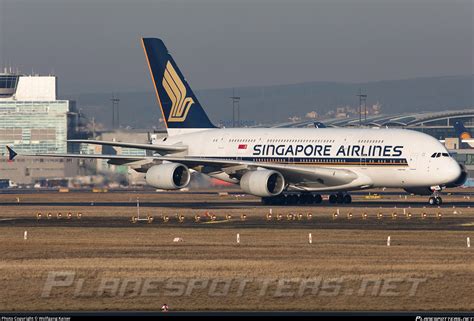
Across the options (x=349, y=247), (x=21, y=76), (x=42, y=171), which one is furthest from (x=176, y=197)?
(x=21, y=76)

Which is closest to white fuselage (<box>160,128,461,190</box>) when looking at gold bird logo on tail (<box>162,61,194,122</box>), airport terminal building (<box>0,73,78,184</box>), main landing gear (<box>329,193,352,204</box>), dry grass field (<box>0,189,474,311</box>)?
main landing gear (<box>329,193,352,204</box>)

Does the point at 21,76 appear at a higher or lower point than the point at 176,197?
higher

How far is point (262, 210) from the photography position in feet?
236

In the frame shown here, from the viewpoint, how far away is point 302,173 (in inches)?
3068

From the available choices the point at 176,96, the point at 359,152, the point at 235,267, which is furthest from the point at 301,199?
the point at 235,267

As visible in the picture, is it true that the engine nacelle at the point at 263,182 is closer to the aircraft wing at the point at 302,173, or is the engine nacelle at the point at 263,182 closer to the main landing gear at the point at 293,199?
the aircraft wing at the point at 302,173

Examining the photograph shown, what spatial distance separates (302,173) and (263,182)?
3.64 metres

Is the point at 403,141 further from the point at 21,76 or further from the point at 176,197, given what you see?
the point at 21,76

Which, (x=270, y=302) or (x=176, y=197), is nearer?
(x=270, y=302)

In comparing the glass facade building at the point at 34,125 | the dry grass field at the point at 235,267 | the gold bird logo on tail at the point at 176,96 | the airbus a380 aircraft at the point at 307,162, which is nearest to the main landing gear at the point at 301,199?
the airbus a380 aircraft at the point at 307,162

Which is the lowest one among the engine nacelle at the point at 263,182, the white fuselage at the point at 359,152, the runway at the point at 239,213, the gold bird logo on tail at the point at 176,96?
the runway at the point at 239,213

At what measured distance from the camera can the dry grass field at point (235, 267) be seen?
3366 cm

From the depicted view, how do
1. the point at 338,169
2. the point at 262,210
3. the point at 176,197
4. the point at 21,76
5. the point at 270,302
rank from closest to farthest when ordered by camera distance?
1. the point at 270,302
2. the point at 262,210
3. the point at 338,169
4. the point at 176,197
5. the point at 21,76

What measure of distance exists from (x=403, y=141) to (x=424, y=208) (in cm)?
553
